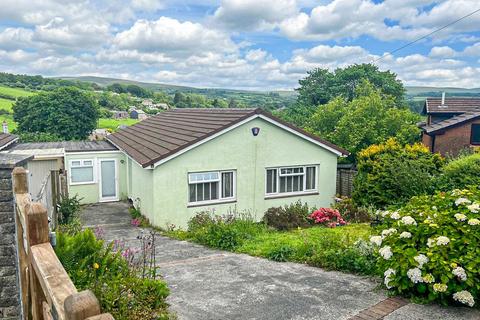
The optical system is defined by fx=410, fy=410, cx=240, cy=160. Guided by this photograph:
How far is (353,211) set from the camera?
54.1 feet

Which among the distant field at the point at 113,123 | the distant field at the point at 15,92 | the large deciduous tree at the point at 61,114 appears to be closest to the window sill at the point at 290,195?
the large deciduous tree at the point at 61,114

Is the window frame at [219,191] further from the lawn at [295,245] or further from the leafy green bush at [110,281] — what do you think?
the leafy green bush at [110,281]

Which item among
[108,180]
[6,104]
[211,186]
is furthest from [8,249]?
[6,104]

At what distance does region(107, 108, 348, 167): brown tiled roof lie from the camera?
14703 mm

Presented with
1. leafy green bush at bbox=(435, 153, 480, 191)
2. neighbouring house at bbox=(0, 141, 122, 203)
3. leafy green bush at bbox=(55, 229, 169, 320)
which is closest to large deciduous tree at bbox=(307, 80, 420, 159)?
leafy green bush at bbox=(435, 153, 480, 191)

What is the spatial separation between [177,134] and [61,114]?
112 feet

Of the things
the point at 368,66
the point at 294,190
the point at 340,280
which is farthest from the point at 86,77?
the point at 340,280

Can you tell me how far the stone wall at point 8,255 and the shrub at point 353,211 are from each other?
42.4 ft

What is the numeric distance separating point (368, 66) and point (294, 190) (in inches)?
1541

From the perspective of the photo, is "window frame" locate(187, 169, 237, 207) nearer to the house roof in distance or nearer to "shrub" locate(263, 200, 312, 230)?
"shrub" locate(263, 200, 312, 230)

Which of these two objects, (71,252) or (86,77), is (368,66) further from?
(86,77)

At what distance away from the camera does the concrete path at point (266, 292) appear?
6.25m

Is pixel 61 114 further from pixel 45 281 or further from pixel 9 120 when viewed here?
pixel 45 281

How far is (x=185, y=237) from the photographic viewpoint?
519 inches
